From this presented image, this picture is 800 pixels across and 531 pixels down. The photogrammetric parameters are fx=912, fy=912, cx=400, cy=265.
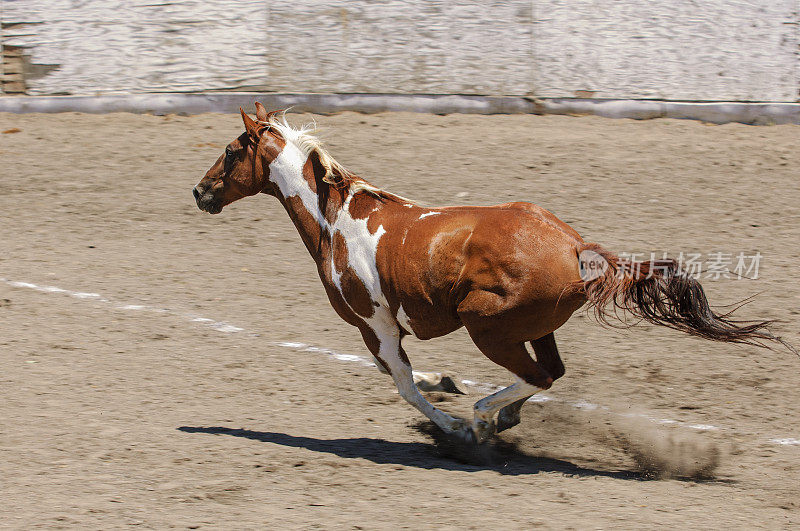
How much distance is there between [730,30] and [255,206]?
6.24 metres

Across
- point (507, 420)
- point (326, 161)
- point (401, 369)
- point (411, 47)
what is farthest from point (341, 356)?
point (411, 47)

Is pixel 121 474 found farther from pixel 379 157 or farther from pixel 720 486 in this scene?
pixel 379 157

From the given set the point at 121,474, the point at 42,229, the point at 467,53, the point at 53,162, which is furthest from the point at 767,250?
the point at 53,162

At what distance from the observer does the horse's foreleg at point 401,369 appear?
18.1 ft

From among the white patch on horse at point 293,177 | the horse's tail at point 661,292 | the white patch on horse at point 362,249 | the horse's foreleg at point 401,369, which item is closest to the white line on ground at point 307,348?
the horse's foreleg at point 401,369

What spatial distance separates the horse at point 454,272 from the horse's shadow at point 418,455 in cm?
18

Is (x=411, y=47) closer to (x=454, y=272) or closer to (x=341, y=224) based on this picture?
(x=341, y=224)

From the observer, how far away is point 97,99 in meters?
11.9

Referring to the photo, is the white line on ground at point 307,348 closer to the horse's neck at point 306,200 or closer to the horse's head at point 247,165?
the horse's neck at point 306,200

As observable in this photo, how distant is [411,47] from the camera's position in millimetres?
11602

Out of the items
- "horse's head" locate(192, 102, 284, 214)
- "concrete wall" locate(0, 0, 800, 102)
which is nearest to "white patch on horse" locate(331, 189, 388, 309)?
"horse's head" locate(192, 102, 284, 214)

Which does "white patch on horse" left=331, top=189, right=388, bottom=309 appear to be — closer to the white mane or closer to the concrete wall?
the white mane

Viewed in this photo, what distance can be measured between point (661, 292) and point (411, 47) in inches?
290

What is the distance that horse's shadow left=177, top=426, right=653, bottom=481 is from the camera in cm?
530
